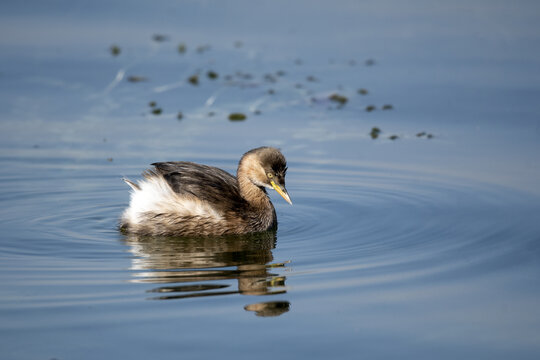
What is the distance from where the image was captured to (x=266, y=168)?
8.68 m

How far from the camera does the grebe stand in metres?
8.56

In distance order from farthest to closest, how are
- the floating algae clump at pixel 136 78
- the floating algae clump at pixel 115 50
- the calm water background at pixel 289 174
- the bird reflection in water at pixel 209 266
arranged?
the floating algae clump at pixel 115 50 → the floating algae clump at pixel 136 78 → the bird reflection in water at pixel 209 266 → the calm water background at pixel 289 174

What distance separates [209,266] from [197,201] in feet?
4.23

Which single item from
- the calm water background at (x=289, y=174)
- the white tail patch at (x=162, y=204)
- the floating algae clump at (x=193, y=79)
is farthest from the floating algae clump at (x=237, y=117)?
the white tail patch at (x=162, y=204)

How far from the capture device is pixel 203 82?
14234mm

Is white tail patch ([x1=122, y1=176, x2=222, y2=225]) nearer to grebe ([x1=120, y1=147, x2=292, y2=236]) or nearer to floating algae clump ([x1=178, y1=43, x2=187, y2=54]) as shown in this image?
grebe ([x1=120, y1=147, x2=292, y2=236])

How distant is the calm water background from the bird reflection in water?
0.10ft

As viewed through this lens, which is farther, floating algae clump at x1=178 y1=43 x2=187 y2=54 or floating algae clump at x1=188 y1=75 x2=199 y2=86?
floating algae clump at x1=178 y1=43 x2=187 y2=54

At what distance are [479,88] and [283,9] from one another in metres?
5.59

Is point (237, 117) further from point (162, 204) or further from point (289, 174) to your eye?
point (162, 204)

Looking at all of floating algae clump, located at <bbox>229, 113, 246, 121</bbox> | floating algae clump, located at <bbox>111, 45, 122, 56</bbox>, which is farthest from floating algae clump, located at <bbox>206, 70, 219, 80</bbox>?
floating algae clump, located at <bbox>111, 45, 122, 56</bbox>

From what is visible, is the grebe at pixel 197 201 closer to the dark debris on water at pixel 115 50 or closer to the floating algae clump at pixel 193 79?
the floating algae clump at pixel 193 79

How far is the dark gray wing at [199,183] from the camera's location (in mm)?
8555

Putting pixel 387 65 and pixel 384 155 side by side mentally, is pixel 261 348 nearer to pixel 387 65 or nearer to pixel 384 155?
pixel 384 155
